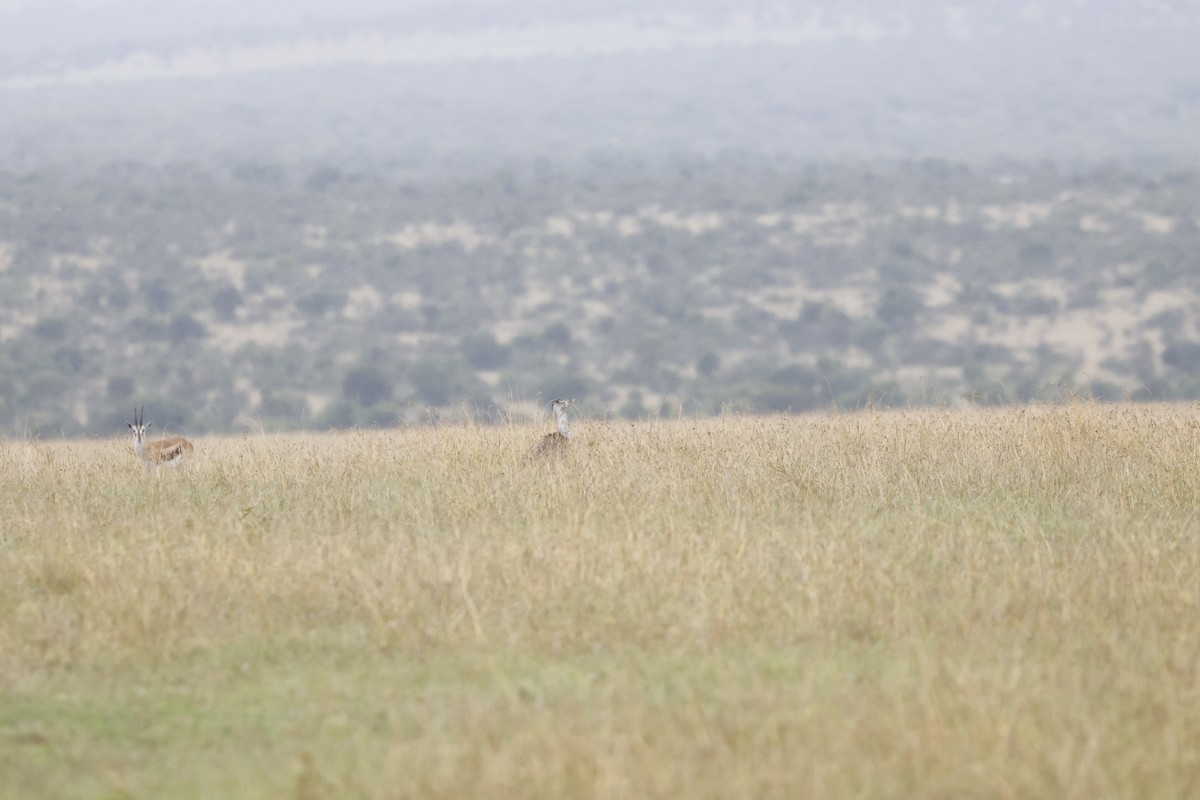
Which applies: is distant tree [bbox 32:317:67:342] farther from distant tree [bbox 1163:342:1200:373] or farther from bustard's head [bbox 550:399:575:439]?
bustard's head [bbox 550:399:575:439]

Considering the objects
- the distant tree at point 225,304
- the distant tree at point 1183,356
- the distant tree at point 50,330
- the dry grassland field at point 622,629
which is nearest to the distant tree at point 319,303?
the distant tree at point 225,304

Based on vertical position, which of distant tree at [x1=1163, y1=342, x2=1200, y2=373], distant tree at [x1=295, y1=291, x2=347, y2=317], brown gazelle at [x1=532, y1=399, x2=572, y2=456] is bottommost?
brown gazelle at [x1=532, y1=399, x2=572, y2=456]

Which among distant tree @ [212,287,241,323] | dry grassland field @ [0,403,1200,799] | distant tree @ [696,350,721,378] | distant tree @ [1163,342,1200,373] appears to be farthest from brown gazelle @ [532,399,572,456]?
distant tree @ [212,287,241,323]

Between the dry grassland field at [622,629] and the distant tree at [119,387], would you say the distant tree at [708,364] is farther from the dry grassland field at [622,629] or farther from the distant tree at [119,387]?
the dry grassland field at [622,629]

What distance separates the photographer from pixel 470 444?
1395 centimetres

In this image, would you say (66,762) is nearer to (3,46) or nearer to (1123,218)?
(1123,218)

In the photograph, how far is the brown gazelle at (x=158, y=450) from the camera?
14.5m

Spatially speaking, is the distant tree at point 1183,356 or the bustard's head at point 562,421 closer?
the bustard's head at point 562,421

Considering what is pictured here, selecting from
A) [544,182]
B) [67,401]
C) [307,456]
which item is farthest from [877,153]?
[307,456]

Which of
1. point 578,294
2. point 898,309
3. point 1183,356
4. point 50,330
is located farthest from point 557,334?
point 1183,356

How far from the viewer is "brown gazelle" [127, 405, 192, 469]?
47.7 ft

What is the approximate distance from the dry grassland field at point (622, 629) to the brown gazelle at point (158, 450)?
60.0 inches

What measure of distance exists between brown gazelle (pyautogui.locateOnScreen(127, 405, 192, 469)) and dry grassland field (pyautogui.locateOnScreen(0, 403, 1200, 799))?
5.00 ft

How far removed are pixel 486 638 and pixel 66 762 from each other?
213cm
